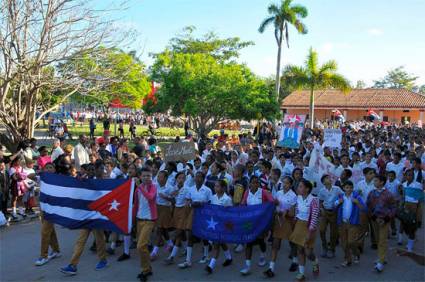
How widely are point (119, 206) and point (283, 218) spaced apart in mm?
2573

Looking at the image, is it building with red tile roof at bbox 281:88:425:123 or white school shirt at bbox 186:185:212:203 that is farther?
building with red tile roof at bbox 281:88:425:123

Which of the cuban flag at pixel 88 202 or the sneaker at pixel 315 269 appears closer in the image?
the sneaker at pixel 315 269

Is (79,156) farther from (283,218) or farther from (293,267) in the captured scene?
(293,267)

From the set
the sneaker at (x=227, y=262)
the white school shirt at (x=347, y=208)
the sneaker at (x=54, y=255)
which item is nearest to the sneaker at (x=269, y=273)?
the sneaker at (x=227, y=262)

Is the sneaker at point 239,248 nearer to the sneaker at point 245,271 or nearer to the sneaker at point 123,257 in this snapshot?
the sneaker at point 245,271

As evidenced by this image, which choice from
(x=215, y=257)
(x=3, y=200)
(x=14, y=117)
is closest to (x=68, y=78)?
(x=14, y=117)

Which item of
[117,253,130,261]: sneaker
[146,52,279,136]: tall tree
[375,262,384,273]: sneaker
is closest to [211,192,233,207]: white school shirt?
[117,253,130,261]: sneaker

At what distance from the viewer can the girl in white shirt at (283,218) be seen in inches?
257

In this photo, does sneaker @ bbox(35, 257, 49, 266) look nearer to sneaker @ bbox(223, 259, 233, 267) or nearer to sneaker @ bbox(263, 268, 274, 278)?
sneaker @ bbox(223, 259, 233, 267)

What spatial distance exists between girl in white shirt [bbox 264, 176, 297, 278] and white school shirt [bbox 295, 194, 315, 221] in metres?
0.10

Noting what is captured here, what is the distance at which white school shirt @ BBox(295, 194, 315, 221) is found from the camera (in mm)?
6328

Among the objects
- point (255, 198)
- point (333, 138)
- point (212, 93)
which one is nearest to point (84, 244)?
point (255, 198)

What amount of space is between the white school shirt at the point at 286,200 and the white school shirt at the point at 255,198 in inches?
11.5

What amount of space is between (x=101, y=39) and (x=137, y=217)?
9309 mm
